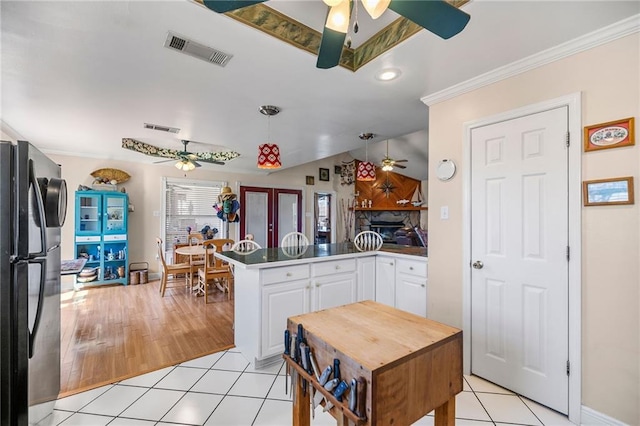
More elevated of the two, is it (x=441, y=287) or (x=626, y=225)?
(x=626, y=225)

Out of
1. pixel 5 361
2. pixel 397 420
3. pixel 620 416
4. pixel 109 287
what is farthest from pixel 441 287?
pixel 109 287

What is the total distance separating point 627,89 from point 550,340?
156 centimetres

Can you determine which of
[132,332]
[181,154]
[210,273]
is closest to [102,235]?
[181,154]

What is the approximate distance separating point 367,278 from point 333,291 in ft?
1.57

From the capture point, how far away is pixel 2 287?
1200 mm

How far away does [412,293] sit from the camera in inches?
109

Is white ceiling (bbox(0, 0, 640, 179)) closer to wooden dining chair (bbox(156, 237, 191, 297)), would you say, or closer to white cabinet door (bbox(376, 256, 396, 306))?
white cabinet door (bbox(376, 256, 396, 306))

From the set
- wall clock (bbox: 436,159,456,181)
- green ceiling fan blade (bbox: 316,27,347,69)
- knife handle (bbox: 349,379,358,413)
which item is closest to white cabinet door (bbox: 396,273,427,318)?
wall clock (bbox: 436,159,456,181)

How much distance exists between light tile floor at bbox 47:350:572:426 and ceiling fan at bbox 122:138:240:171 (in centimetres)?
294

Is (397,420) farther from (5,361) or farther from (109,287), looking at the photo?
(109,287)

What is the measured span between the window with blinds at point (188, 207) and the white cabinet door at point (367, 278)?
4.16 m

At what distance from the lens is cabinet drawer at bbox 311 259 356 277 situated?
264 centimetres

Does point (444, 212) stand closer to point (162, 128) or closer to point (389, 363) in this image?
point (389, 363)

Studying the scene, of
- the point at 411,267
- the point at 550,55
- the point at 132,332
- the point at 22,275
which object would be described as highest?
the point at 550,55
